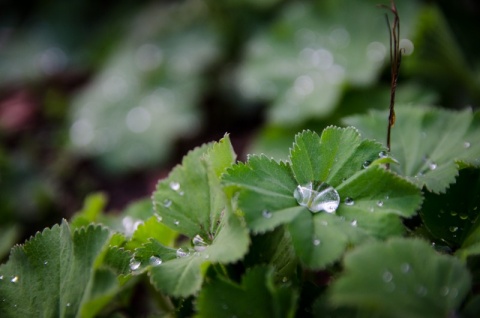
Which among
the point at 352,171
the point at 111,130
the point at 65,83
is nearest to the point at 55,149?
the point at 111,130

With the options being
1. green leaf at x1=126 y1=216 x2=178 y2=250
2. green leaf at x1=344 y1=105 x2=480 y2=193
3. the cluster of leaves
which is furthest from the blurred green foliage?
green leaf at x1=126 y1=216 x2=178 y2=250

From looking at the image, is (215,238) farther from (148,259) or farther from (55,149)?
(55,149)

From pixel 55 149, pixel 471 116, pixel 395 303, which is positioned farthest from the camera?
pixel 55 149

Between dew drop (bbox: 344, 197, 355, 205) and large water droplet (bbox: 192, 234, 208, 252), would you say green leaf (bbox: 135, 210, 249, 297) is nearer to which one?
large water droplet (bbox: 192, 234, 208, 252)

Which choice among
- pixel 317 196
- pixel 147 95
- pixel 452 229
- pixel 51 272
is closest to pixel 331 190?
pixel 317 196

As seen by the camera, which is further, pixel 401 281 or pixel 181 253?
pixel 181 253

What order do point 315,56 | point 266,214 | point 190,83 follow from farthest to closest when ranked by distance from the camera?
point 190,83 → point 315,56 → point 266,214

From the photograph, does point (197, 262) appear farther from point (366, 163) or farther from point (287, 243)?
point (366, 163)
